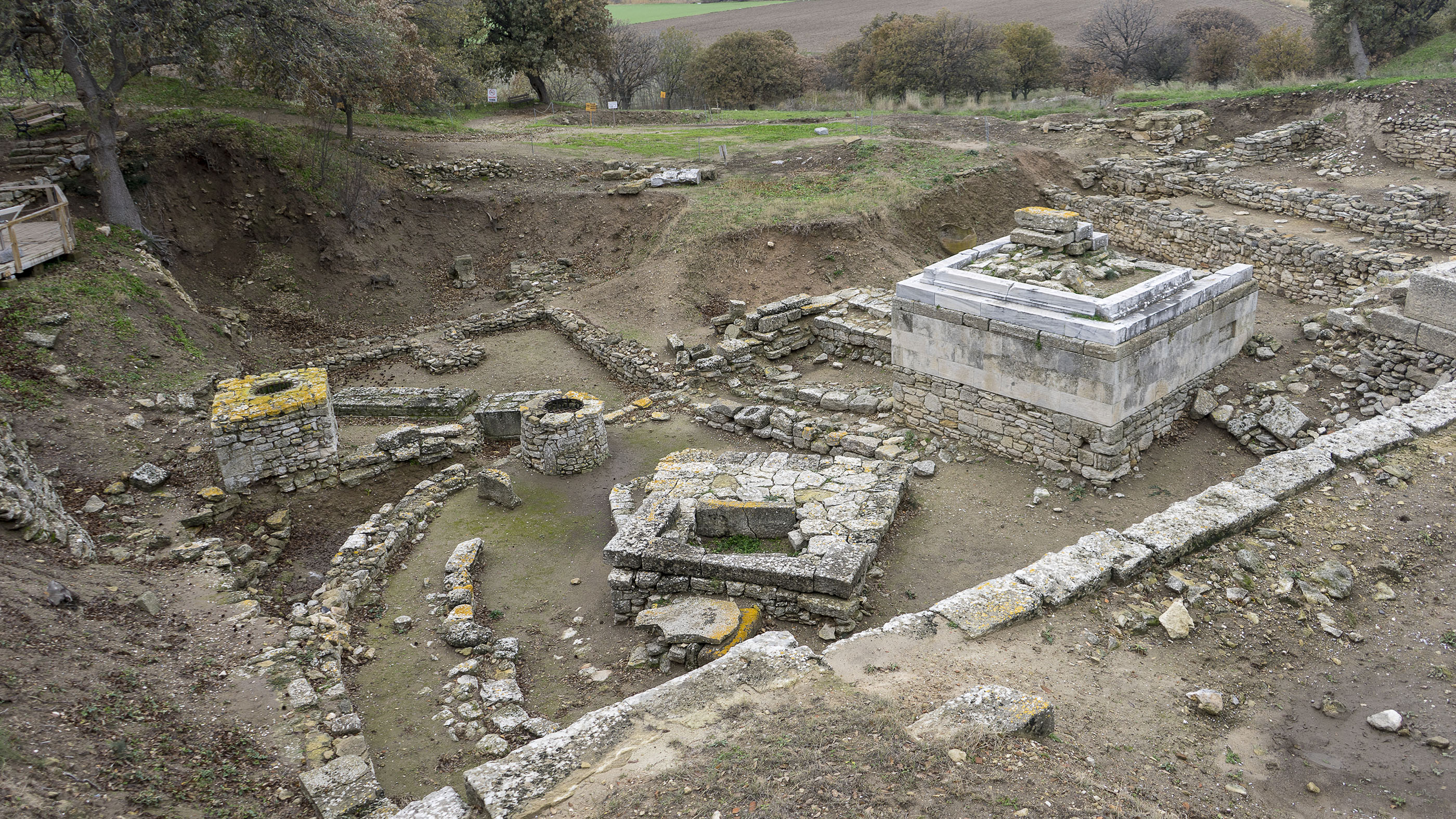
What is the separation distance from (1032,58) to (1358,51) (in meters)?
11.2

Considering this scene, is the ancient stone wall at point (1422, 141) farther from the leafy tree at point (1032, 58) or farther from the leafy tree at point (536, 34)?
the leafy tree at point (536, 34)

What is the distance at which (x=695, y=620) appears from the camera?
849cm

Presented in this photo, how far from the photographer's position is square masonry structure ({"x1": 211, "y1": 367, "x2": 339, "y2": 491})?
1123 cm

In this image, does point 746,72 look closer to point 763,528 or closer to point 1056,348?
point 1056,348

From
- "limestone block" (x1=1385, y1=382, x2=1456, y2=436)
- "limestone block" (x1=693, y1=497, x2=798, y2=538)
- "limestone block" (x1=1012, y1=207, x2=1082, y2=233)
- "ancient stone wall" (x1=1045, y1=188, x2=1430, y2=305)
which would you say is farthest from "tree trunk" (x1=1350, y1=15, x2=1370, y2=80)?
"limestone block" (x1=693, y1=497, x2=798, y2=538)

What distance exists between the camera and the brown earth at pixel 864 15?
46000 mm

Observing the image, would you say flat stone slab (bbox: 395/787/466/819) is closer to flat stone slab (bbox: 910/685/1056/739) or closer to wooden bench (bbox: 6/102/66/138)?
flat stone slab (bbox: 910/685/1056/739)

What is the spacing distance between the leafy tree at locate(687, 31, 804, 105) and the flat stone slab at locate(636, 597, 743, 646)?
30.2 m

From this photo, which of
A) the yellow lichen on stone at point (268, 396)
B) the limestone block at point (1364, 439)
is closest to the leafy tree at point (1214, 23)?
the limestone block at point (1364, 439)

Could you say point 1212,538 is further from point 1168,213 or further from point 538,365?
point 1168,213

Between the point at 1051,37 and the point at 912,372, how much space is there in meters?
28.8

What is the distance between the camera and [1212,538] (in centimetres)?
826

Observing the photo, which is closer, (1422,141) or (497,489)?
(497,489)

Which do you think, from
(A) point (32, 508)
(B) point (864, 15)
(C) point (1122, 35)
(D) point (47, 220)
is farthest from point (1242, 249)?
(B) point (864, 15)
